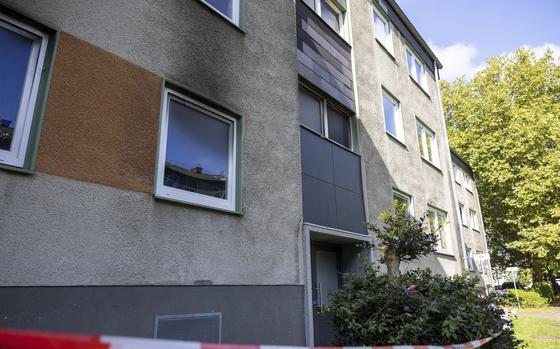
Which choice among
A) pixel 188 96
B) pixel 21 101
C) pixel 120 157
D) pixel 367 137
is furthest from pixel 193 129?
pixel 367 137

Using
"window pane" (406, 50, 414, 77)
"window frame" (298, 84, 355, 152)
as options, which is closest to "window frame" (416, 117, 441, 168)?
"window pane" (406, 50, 414, 77)

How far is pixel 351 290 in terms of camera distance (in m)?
5.42

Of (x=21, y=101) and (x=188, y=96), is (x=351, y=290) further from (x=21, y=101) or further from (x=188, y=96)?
(x=21, y=101)

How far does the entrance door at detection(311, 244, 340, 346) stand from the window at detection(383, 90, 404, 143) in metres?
4.68

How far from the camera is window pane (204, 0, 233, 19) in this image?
19.5 feet

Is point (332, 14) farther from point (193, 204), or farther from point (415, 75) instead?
point (193, 204)

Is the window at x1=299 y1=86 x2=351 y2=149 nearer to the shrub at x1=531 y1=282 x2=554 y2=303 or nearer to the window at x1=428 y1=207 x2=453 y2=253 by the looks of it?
the window at x1=428 y1=207 x2=453 y2=253

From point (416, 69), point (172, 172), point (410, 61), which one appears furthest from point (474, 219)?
point (172, 172)

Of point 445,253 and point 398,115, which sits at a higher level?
point 398,115

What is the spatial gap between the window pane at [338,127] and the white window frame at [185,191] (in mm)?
3472

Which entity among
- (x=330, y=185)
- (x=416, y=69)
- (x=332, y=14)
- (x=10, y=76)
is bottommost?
(x=10, y=76)

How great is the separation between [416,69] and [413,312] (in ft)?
39.3

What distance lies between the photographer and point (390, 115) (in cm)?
1138

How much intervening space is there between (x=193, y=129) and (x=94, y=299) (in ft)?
8.04
